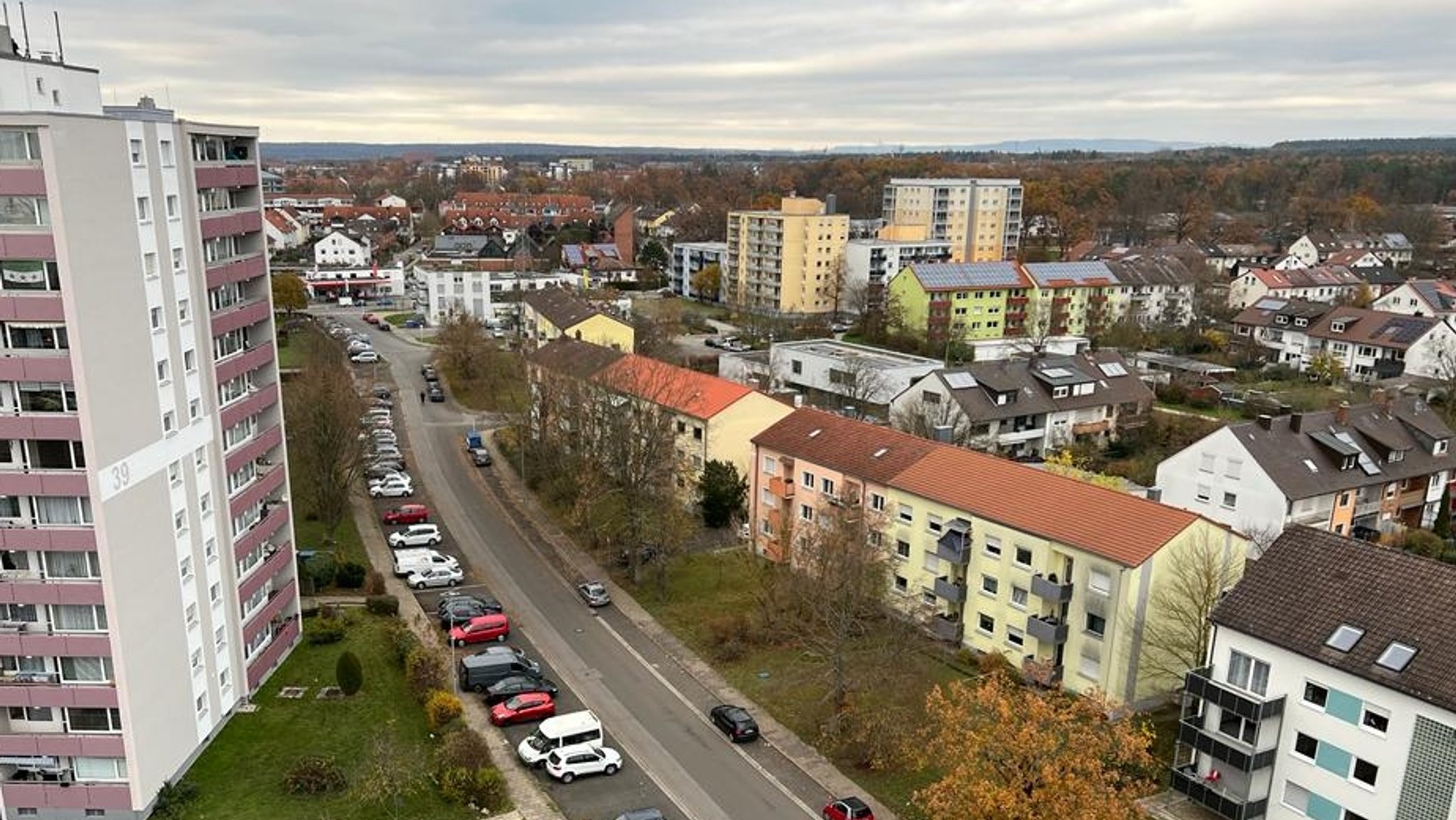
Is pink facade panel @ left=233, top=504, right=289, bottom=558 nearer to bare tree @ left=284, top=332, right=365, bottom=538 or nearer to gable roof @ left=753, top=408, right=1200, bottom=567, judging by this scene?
bare tree @ left=284, top=332, right=365, bottom=538

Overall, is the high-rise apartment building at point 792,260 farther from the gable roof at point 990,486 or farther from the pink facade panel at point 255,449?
the pink facade panel at point 255,449

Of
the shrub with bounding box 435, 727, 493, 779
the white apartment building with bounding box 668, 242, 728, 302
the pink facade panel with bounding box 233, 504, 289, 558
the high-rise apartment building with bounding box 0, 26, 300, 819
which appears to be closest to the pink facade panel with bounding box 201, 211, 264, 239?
the high-rise apartment building with bounding box 0, 26, 300, 819

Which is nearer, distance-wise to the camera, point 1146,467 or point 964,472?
point 964,472

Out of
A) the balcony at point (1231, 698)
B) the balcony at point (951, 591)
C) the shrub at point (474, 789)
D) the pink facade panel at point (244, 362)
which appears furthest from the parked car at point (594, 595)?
the balcony at point (1231, 698)

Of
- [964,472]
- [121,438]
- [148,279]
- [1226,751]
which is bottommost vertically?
[1226,751]

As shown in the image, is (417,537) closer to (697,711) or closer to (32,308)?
(697,711)

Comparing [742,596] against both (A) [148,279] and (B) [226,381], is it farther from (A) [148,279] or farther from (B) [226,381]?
(A) [148,279]

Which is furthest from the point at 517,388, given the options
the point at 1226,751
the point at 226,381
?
the point at 1226,751
